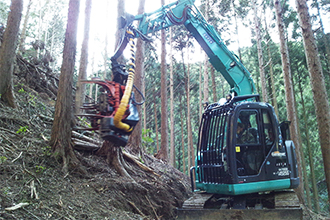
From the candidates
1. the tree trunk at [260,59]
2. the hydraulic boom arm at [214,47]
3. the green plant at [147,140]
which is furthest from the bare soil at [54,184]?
the tree trunk at [260,59]

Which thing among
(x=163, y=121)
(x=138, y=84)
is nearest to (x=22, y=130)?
(x=138, y=84)

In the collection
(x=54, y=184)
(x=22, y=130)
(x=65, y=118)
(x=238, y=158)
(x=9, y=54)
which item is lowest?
(x=54, y=184)

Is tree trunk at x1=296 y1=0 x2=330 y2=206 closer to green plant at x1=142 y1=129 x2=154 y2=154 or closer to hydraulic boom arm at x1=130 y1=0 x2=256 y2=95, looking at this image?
hydraulic boom arm at x1=130 y1=0 x2=256 y2=95

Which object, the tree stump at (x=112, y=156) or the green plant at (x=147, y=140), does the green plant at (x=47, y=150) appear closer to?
the tree stump at (x=112, y=156)

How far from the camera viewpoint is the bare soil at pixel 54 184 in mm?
4547

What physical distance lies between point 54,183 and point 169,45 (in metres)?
21.0

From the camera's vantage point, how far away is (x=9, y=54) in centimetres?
752

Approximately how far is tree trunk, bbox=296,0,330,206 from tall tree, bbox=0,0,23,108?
27.1 ft

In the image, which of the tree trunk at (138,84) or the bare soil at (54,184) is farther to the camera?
the tree trunk at (138,84)

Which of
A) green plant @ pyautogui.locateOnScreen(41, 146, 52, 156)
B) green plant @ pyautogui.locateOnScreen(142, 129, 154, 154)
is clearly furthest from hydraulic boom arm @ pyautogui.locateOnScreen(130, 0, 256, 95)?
green plant @ pyautogui.locateOnScreen(142, 129, 154, 154)

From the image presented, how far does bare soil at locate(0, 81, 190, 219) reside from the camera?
14.9 feet

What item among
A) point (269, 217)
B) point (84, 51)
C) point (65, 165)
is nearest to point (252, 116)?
point (269, 217)

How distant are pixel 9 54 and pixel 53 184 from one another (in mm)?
4339

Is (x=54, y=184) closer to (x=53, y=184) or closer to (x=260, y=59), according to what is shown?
(x=53, y=184)
